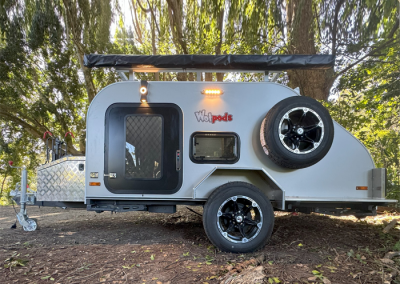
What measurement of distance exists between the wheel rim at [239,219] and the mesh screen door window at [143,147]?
1083 millimetres

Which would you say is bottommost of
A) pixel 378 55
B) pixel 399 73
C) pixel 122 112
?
pixel 122 112

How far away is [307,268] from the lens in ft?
10.1

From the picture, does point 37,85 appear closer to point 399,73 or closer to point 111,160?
point 111,160

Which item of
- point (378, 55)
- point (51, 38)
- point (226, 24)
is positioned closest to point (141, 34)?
point (51, 38)

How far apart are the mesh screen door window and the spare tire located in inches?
60.9

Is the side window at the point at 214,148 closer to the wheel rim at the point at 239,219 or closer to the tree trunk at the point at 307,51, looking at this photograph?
the wheel rim at the point at 239,219

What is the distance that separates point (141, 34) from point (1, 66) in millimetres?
5569

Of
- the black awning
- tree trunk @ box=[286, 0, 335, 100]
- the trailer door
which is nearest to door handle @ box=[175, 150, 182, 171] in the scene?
the trailer door

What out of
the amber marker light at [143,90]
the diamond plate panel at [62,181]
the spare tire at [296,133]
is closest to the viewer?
the spare tire at [296,133]

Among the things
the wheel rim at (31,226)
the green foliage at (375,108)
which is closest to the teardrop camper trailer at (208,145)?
the wheel rim at (31,226)

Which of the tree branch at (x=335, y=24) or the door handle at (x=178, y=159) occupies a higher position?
the tree branch at (x=335, y=24)

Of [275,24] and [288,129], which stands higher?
[275,24]

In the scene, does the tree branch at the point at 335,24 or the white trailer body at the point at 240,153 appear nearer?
the white trailer body at the point at 240,153

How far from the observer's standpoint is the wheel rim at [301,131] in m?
3.94
